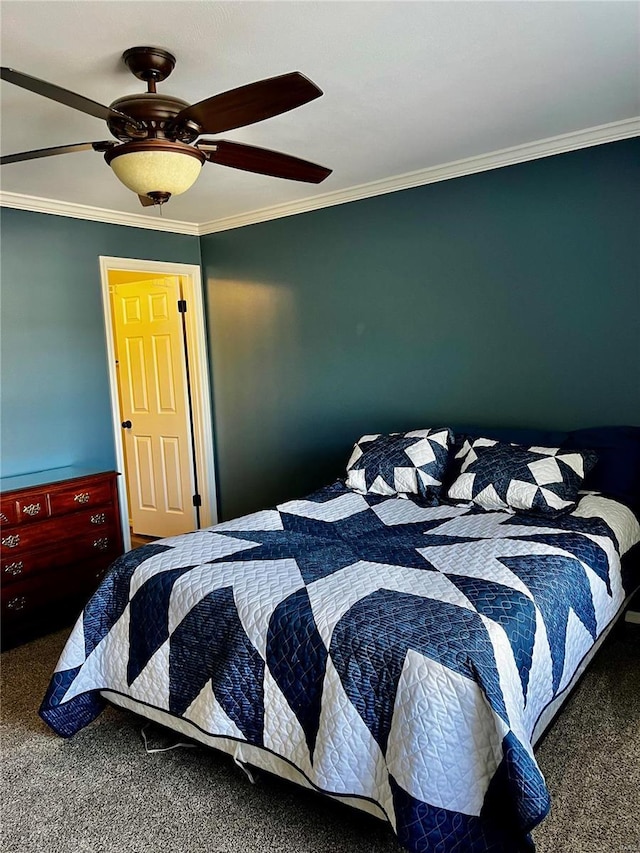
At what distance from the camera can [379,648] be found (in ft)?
5.73

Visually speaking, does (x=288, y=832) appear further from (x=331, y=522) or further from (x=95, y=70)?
(x=95, y=70)

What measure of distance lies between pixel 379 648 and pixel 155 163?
157 centimetres

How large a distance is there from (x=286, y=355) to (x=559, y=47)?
102 inches

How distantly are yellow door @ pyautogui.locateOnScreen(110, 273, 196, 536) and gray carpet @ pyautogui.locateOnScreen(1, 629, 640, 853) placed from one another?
2504 millimetres

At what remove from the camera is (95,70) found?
7.18 feet

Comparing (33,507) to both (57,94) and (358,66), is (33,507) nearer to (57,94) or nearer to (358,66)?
(57,94)

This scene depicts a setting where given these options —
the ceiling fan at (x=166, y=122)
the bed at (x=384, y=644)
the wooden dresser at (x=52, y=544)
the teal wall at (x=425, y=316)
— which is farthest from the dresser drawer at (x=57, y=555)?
the ceiling fan at (x=166, y=122)

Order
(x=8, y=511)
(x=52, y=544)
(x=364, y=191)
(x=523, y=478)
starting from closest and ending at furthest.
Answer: (x=523, y=478), (x=8, y=511), (x=52, y=544), (x=364, y=191)

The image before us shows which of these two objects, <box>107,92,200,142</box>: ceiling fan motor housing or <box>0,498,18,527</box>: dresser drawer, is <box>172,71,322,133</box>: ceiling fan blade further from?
<box>0,498,18,527</box>: dresser drawer

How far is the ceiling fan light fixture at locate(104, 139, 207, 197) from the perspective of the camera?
1.95m

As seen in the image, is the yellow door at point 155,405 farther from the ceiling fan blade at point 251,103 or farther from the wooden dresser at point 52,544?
the ceiling fan blade at point 251,103

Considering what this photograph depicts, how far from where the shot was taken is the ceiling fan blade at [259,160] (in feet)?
7.09

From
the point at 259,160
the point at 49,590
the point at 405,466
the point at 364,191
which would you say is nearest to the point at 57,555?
the point at 49,590

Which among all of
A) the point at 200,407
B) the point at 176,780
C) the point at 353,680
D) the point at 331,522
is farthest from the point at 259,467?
the point at 353,680
